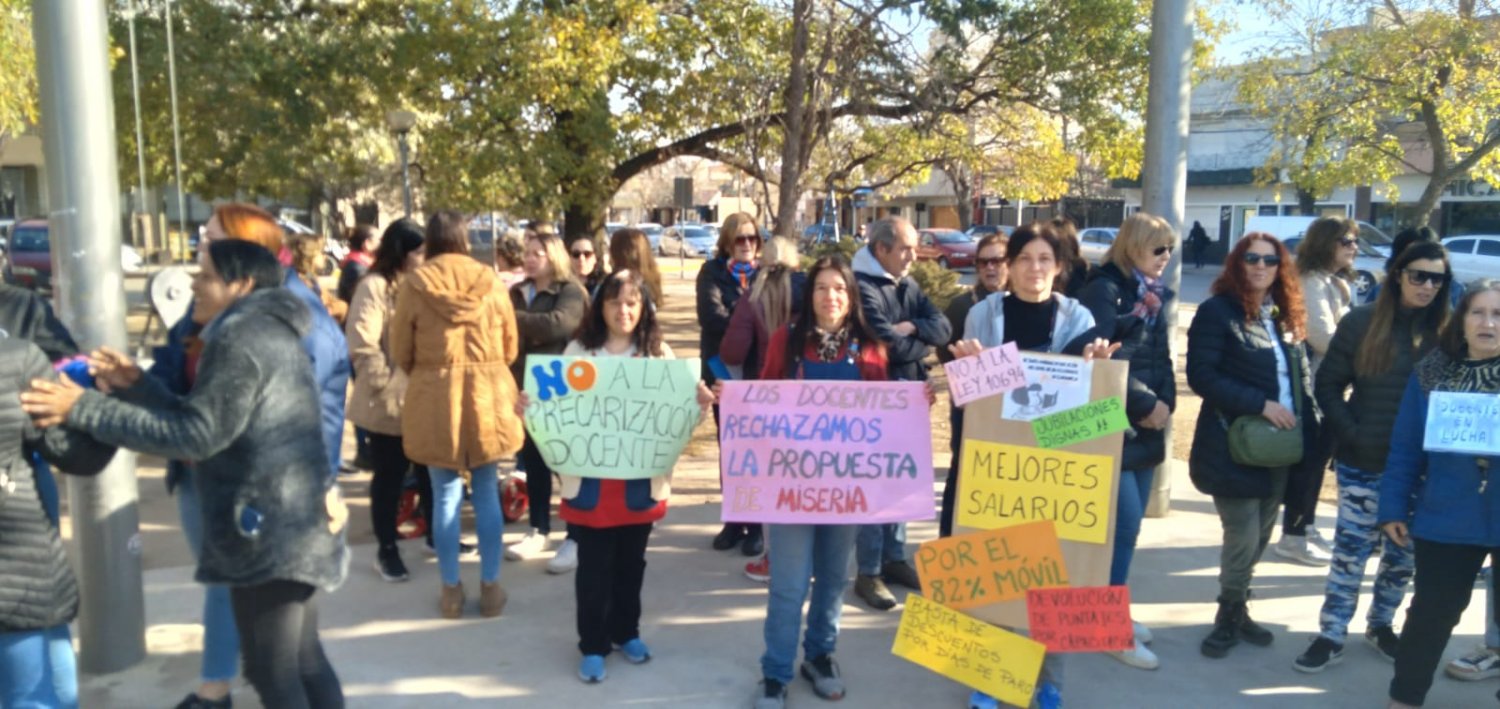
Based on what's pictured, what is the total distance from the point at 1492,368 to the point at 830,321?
92.0 inches

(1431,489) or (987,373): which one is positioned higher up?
(987,373)

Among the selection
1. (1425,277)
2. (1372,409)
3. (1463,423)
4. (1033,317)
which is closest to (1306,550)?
(1372,409)

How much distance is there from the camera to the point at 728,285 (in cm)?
587

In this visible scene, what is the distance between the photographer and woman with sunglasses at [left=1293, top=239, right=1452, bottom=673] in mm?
4348

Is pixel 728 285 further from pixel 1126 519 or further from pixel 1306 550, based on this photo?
pixel 1306 550

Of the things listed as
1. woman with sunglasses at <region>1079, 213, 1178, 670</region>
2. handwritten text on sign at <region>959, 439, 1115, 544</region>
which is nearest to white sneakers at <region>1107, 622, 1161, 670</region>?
Answer: woman with sunglasses at <region>1079, 213, 1178, 670</region>

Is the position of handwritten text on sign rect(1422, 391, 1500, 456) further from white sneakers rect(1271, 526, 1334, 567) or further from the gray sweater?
the gray sweater

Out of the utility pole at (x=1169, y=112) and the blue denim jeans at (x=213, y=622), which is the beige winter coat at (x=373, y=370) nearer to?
the blue denim jeans at (x=213, y=622)

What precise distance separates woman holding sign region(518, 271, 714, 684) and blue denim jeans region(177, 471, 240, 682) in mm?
1217

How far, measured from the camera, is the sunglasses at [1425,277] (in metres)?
4.33

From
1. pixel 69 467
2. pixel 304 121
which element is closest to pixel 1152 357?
pixel 69 467

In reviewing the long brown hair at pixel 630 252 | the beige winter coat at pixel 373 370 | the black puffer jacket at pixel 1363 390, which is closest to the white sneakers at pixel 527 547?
the beige winter coat at pixel 373 370

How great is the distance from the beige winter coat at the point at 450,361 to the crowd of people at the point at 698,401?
12mm

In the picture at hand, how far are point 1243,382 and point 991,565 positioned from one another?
55.6 inches
